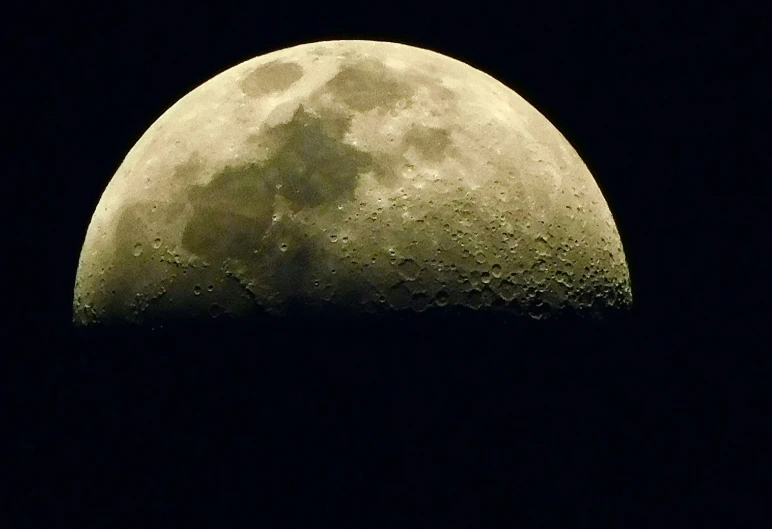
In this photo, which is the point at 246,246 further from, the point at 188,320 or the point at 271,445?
the point at 271,445

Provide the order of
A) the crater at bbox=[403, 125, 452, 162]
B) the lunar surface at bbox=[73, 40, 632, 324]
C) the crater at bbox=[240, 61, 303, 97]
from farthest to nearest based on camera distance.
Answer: the crater at bbox=[240, 61, 303, 97] < the crater at bbox=[403, 125, 452, 162] < the lunar surface at bbox=[73, 40, 632, 324]

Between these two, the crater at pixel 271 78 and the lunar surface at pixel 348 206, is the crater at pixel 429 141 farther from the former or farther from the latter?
the crater at pixel 271 78

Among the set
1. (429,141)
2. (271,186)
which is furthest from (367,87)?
(271,186)

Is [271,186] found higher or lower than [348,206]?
higher

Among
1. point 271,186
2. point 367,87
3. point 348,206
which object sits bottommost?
point 348,206

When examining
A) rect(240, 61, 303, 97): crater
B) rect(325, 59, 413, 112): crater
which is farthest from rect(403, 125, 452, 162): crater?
rect(240, 61, 303, 97): crater

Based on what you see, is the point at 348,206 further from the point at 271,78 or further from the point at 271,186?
the point at 271,78

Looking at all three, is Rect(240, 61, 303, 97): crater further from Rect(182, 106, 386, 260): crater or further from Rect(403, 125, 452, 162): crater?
Rect(403, 125, 452, 162): crater

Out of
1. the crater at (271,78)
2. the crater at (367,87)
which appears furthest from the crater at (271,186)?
the crater at (271,78)

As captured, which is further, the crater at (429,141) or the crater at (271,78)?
the crater at (271,78)
